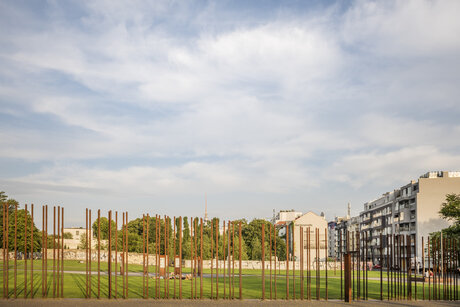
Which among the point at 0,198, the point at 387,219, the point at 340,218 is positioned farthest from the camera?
the point at 340,218

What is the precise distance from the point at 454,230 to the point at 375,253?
68344mm

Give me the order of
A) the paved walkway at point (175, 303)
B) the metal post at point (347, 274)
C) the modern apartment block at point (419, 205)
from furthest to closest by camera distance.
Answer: the modern apartment block at point (419, 205) < the metal post at point (347, 274) < the paved walkway at point (175, 303)

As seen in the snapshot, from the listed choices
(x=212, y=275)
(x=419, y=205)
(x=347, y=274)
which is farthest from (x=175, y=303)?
(x=419, y=205)

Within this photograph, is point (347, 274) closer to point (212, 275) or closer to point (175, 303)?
point (212, 275)

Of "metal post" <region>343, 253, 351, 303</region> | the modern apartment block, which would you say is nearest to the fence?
"metal post" <region>343, 253, 351, 303</region>

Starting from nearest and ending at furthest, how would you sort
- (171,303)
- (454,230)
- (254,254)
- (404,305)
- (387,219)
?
(171,303) → (404,305) → (454,230) → (254,254) → (387,219)

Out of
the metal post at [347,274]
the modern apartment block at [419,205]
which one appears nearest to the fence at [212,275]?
the metal post at [347,274]

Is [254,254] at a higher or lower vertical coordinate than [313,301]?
lower

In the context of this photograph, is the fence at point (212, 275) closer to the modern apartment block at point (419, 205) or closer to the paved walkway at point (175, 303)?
the paved walkway at point (175, 303)

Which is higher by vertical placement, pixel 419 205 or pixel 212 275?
pixel 419 205

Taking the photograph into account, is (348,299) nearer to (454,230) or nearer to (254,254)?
(454,230)

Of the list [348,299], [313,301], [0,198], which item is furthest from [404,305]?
[0,198]

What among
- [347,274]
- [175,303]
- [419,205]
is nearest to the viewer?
[175,303]

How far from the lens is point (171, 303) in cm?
1702
